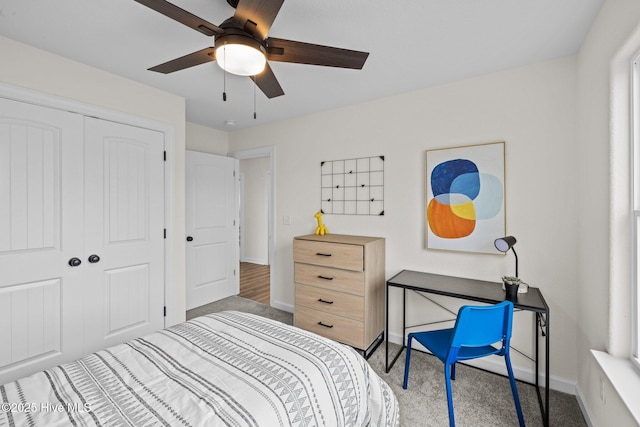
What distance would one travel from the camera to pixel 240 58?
4.63 feet

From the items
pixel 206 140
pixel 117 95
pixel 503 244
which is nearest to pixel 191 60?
pixel 117 95

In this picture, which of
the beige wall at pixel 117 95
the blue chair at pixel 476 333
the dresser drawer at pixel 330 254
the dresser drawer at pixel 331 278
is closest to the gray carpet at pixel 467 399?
the blue chair at pixel 476 333

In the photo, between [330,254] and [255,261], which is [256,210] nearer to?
[255,261]

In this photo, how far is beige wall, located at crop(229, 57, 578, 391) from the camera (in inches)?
82.4

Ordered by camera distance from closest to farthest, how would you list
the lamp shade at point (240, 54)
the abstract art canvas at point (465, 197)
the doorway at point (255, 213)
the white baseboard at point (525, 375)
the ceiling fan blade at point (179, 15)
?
the ceiling fan blade at point (179, 15) → the lamp shade at point (240, 54) → the white baseboard at point (525, 375) → the abstract art canvas at point (465, 197) → the doorway at point (255, 213)

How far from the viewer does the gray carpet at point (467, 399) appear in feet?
5.95

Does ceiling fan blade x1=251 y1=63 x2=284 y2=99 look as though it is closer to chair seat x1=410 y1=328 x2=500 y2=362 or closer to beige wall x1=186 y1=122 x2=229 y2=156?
chair seat x1=410 y1=328 x2=500 y2=362

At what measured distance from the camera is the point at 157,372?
4.09 ft

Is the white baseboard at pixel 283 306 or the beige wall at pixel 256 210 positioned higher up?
the beige wall at pixel 256 210

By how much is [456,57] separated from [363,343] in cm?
240

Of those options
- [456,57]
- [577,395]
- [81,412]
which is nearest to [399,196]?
[456,57]

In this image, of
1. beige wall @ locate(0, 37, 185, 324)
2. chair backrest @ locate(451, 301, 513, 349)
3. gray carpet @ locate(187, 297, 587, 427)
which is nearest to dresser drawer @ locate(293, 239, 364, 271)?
gray carpet @ locate(187, 297, 587, 427)

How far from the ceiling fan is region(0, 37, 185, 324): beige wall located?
1.20 m

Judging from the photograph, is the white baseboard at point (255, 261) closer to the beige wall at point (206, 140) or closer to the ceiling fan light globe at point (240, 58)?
the beige wall at point (206, 140)
